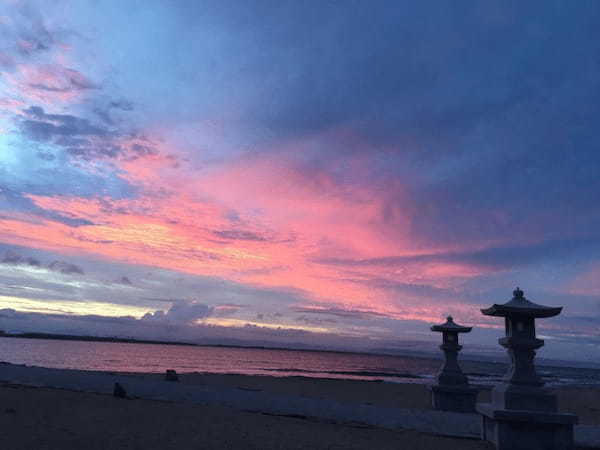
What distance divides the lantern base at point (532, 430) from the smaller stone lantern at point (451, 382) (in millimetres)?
7367

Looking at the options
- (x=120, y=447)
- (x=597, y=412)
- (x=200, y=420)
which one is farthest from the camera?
(x=597, y=412)

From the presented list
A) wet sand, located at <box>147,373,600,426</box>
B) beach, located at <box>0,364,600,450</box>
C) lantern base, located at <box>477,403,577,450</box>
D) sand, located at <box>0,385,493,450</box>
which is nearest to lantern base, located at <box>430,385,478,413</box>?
wet sand, located at <box>147,373,600,426</box>

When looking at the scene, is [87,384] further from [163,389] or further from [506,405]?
[506,405]

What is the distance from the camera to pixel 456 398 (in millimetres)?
17297

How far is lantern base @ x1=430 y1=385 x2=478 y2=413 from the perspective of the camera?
56.5 ft

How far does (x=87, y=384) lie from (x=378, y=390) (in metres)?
15.3

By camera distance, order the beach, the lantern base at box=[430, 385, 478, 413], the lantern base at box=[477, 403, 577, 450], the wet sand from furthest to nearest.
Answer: the wet sand → the lantern base at box=[430, 385, 478, 413] → the lantern base at box=[477, 403, 577, 450] → the beach

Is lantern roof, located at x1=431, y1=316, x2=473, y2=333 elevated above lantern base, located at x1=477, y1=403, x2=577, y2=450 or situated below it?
above

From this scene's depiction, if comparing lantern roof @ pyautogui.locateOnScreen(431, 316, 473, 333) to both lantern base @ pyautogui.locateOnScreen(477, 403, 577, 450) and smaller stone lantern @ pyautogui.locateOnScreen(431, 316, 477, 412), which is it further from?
lantern base @ pyautogui.locateOnScreen(477, 403, 577, 450)

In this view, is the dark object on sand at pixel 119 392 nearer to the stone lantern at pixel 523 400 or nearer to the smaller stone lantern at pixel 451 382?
the stone lantern at pixel 523 400

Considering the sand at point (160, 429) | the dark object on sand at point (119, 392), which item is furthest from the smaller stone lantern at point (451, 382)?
the dark object on sand at point (119, 392)

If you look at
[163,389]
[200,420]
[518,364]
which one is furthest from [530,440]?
[163,389]

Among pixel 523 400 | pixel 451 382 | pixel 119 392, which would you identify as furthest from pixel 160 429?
pixel 451 382

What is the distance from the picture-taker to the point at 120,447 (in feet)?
29.2
